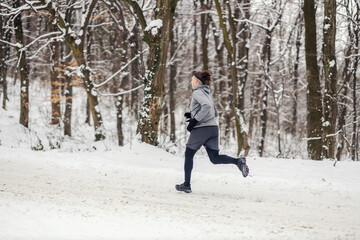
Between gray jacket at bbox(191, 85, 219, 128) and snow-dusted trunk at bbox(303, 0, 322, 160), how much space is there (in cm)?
597

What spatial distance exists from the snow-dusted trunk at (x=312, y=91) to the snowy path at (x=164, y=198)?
2.95 metres

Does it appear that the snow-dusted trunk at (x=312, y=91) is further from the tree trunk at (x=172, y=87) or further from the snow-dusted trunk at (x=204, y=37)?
the tree trunk at (x=172, y=87)

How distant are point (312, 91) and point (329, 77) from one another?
0.65 metres

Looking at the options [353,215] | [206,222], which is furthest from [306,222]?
[206,222]

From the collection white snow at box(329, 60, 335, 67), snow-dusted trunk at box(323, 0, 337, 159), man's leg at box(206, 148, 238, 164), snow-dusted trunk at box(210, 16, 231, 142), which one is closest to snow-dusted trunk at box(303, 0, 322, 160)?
snow-dusted trunk at box(323, 0, 337, 159)

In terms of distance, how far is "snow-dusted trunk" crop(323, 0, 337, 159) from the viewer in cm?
1059

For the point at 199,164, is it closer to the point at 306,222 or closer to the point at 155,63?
the point at 155,63

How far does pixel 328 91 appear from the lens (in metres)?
11.1

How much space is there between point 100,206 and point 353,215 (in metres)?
3.31

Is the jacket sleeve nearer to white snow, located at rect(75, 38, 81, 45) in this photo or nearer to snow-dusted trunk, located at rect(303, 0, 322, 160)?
snow-dusted trunk, located at rect(303, 0, 322, 160)

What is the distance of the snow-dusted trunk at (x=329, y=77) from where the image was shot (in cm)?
1059

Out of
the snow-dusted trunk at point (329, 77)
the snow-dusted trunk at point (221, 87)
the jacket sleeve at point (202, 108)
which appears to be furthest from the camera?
the snow-dusted trunk at point (221, 87)

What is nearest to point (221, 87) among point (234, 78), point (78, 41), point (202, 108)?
point (234, 78)

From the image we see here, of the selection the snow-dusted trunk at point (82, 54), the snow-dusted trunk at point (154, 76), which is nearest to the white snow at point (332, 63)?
the snow-dusted trunk at point (154, 76)
